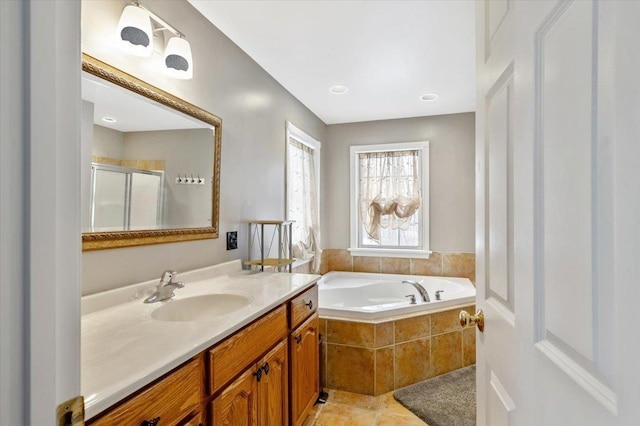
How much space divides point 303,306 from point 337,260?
2285mm

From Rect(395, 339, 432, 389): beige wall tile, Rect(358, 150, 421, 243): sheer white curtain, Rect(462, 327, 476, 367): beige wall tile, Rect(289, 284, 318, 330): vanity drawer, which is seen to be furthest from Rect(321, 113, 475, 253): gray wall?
Rect(289, 284, 318, 330): vanity drawer

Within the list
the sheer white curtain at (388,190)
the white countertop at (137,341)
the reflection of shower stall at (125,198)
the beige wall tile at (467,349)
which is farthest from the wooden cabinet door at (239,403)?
the sheer white curtain at (388,190)

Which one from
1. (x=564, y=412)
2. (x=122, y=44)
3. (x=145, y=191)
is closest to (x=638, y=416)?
(x=564, y=412)

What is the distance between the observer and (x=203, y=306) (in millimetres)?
1487

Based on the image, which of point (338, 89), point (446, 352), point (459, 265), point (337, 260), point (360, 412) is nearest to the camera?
point (360, 412)

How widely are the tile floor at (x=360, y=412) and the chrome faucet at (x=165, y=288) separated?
125 centimetres

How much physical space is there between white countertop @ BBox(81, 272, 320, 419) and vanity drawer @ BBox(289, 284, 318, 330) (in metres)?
0.12

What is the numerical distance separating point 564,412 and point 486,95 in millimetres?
841

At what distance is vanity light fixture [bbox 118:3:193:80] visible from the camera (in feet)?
4.25

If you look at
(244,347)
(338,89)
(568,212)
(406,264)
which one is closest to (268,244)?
(244,347)

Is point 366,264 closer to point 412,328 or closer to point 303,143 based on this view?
point 412,328

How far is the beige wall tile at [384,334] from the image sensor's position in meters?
2.32

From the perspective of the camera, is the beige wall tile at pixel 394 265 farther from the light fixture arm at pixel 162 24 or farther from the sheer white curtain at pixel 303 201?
the light fixture arm at pixel 162 24

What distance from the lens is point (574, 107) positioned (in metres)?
0.48
